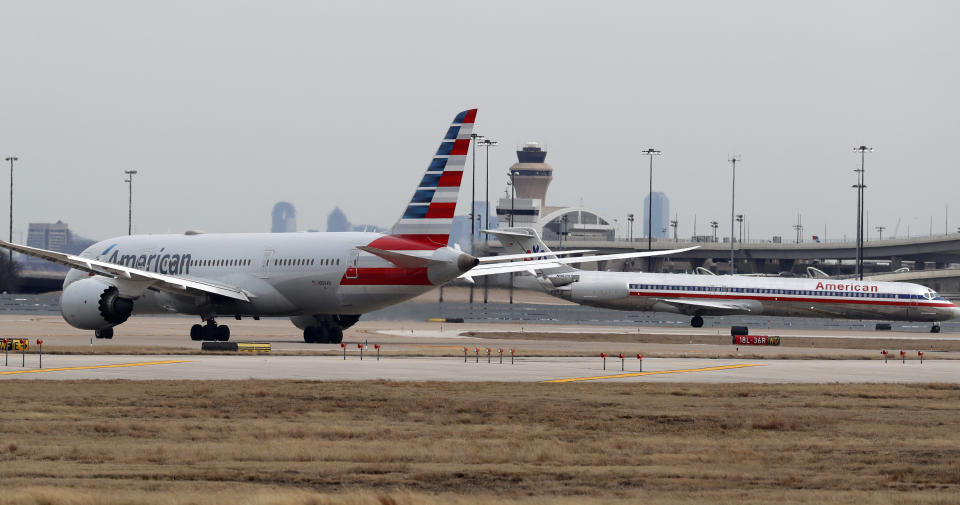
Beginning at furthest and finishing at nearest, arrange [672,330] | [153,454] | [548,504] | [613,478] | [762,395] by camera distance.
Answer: [672,330] → [762,395] → [153,454] → [613,478] → [548,504]

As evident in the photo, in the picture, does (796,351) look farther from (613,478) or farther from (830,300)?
(613,478)

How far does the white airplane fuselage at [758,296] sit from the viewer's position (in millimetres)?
82312

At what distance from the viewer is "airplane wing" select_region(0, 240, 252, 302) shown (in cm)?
4897

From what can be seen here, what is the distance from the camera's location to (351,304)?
52094 millimetres

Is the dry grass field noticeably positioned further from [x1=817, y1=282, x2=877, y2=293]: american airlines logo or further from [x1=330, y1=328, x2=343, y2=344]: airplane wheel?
[x1=817, y1=282, x2=877, y2=293]: american airlines logo

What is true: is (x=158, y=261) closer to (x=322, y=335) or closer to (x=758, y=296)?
(x=322, y=335)

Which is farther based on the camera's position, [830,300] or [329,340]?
[830,300]

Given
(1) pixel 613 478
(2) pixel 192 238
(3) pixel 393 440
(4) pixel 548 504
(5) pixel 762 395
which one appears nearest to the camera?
(4) pixel 548 504

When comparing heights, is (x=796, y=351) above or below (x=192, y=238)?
below

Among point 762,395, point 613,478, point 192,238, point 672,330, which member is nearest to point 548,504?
point 613,478

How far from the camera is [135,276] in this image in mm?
50906

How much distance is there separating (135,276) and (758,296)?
157 ft

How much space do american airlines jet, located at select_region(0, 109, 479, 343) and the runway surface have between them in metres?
5.39

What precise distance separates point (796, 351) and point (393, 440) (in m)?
36.2
